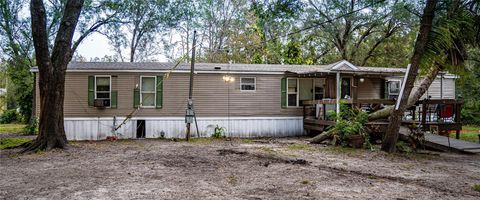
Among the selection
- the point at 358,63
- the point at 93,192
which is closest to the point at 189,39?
the point at 358,63

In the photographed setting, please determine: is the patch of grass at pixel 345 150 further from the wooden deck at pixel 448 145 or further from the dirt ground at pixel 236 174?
the wooden deck at pixel 448 145

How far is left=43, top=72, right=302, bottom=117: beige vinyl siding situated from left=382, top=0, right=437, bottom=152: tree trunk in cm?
536

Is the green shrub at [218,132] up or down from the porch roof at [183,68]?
down

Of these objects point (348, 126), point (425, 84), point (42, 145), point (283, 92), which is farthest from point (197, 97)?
point (425, 84)

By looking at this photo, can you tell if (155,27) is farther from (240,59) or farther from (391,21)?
(391,21)

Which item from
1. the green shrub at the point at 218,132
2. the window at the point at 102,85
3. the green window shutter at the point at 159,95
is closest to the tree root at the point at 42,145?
the window at the point at 102,85

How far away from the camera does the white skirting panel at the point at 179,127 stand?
1234 centimetres

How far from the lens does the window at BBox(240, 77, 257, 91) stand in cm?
1316

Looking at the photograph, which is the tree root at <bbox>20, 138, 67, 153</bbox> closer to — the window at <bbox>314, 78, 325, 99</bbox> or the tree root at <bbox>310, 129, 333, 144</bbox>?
the tree root at <bbox>310, 129, 333, 144</bbox>

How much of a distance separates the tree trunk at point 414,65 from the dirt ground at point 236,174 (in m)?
0.55

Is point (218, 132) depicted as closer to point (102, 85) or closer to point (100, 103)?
point (100, 103)

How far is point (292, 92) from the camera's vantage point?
44.8 ft

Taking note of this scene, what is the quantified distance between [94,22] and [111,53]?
9114 millimetres

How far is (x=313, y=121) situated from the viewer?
1238 cm
